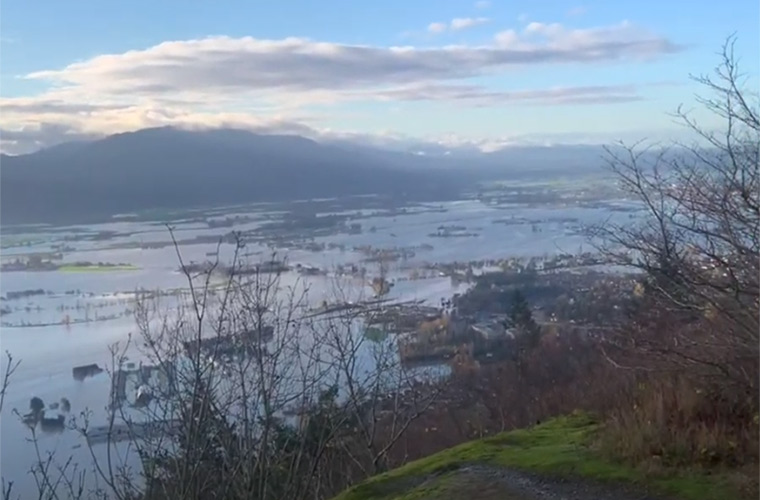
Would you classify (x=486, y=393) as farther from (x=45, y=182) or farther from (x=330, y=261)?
(x=45, y=182)

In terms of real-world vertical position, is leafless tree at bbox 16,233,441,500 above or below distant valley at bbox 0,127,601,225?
below

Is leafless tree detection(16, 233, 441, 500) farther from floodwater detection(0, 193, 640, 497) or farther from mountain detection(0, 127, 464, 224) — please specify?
mountain detection(0, 127, 464, 224)

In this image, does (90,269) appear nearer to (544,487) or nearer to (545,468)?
(545,468)

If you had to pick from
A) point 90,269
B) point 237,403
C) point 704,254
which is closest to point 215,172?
point 90,269

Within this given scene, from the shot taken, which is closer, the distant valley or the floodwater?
the floodwater

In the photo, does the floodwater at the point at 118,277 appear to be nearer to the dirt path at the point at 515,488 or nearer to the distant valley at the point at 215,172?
the distant valley at the point at 215,172

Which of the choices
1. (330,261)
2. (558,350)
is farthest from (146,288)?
(558,350)

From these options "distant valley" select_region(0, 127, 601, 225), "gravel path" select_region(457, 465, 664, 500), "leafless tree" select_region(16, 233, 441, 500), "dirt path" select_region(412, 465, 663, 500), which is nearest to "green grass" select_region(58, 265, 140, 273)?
"distant valley" select_region(0, 127, 601, 225)
